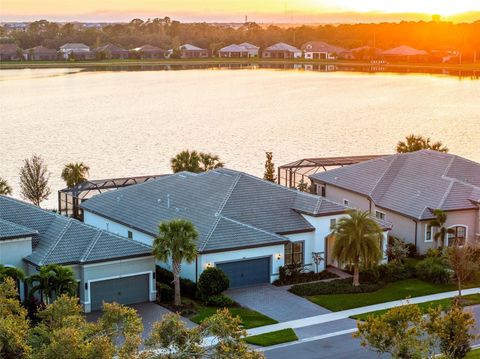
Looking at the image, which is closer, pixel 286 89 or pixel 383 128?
pixel 383 128

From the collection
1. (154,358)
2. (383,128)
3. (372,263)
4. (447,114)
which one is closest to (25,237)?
(372,263)

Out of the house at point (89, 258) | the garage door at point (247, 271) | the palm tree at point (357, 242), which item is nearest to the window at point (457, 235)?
the palm tree at point (357, 242)

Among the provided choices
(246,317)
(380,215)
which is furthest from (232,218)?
(380,215)

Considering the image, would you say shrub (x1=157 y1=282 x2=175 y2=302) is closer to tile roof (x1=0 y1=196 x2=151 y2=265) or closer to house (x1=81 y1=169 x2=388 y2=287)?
house (x1=81 y1=169 x2=388 y2=287)

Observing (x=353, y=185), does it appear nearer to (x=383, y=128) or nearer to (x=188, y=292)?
(x=188, y=292)

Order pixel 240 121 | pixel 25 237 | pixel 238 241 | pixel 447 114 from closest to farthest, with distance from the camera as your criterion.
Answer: pixel 25 237 < pixel 238 241 < pixel 240 121 < pixel 447 114
